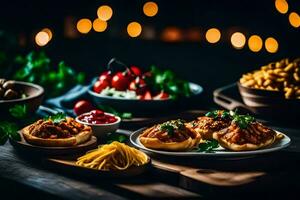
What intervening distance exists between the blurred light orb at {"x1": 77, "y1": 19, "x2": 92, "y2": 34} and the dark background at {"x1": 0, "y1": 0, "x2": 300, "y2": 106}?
58 mm

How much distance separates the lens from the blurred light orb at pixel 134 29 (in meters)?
8.07

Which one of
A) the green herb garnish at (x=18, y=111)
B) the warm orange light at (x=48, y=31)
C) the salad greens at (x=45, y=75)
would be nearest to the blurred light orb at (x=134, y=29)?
the warm orange light at (x=48, y=31)

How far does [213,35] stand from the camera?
7496 mm

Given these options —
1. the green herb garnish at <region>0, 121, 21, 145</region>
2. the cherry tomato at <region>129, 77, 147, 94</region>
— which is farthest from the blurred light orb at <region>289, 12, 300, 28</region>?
the green herb garnish at <region>0, 121, 21, 145</region>

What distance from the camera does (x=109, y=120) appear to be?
4227 mm

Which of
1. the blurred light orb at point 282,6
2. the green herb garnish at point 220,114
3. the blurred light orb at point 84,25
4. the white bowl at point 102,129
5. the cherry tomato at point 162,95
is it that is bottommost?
the white bowl at point 102,129

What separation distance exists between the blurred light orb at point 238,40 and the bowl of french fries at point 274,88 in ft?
7.60

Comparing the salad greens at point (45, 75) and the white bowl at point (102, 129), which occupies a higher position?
Answer: the salad greens at point (45, 75)

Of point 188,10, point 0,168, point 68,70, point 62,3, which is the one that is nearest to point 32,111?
point 0,168

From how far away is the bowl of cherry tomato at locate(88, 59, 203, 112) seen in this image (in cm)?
480

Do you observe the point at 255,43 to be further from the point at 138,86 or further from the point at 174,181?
the point at 174,181

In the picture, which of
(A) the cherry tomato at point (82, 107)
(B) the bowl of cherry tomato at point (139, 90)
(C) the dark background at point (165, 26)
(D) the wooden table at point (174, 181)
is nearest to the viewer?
(D) the wooden table at point (174, 181)

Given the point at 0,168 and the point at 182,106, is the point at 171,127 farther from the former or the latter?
the point at 182,106

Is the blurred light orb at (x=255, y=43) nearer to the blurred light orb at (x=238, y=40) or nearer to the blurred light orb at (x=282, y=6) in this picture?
the blurred light orb at (x=238, y=40)
